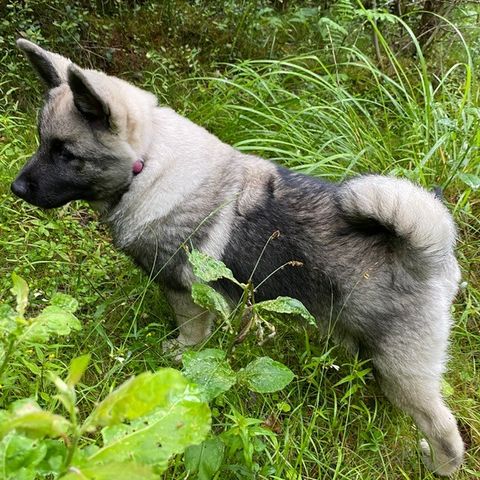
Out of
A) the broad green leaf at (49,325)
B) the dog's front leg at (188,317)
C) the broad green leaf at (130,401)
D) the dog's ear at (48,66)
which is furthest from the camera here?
the dog's front leg at (188,317)

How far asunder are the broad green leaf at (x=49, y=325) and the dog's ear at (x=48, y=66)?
1177mm

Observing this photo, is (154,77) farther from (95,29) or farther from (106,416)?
(106,416)

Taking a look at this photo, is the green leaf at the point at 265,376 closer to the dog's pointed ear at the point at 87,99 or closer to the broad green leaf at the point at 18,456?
the broad green leaf at the point at 18,456

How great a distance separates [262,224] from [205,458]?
870mm

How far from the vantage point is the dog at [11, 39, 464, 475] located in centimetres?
196

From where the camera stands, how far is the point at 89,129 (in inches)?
81.7

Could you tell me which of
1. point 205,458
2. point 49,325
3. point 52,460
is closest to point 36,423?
point 52,460

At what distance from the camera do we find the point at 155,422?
0.93 metres

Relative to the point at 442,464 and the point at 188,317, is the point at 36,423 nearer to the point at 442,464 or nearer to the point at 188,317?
the point at 188,317

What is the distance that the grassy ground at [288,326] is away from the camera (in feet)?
6.70

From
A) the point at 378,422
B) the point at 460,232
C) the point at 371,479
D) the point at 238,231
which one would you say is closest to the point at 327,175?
the point at 460,232

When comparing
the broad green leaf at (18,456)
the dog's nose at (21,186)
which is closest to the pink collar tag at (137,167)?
the dog's nose at (21,186)

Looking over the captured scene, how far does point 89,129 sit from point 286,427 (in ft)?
4.11

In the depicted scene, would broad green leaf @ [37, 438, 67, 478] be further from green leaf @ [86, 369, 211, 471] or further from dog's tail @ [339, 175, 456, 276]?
dog's tail @ [339, 175, 456, 276]
